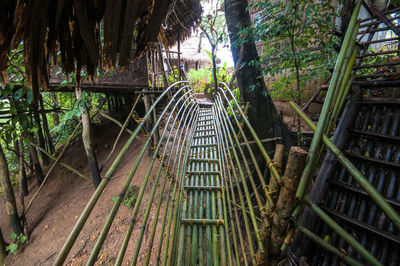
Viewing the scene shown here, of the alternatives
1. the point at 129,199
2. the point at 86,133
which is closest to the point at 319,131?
the point at 129,199

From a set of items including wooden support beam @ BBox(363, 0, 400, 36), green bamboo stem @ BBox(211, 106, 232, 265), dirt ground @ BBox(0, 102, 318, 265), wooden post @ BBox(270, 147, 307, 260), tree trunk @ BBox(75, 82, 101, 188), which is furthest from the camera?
tree trunk @ BBox(75, 82, 101, 188)

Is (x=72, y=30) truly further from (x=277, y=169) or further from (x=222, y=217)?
(x=222, y=217)

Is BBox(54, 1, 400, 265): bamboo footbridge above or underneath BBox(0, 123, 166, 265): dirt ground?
above

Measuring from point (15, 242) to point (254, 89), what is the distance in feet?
15.4

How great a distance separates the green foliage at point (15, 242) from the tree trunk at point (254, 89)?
435 cm

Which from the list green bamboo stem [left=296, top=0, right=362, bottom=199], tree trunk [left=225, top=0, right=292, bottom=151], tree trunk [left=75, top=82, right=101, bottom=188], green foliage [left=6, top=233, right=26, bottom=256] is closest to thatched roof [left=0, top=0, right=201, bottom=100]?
green bamboo stem [left=296, top=0, right=362, bottom=199]

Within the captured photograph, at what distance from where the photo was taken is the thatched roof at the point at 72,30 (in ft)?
2.27

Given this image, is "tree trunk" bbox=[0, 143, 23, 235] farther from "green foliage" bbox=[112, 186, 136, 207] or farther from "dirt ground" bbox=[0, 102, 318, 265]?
"green foliage" bbox=[112, 186, 136, 207]

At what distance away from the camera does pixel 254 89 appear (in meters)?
2.98

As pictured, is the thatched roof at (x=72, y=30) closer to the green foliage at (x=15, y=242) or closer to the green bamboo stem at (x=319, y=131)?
the green bamboo stem at (x=319, y=131)

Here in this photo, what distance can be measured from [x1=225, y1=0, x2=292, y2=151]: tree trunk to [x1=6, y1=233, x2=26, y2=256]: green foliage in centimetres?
435

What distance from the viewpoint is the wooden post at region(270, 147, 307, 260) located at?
58 centimetres

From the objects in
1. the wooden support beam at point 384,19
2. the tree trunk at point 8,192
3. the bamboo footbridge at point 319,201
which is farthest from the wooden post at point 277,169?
the tree trunk at point 8,192

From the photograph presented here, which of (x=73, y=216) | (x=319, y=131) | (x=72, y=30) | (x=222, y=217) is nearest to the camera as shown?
(x=319, y=131)
